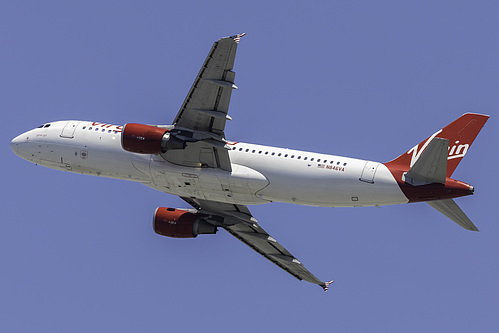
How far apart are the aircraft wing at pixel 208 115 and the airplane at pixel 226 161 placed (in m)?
0.06

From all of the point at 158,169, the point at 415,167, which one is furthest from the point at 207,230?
the point at 415,167

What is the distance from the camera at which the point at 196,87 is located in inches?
2152

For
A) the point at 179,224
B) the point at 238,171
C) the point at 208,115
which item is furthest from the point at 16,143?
the point at 238,171

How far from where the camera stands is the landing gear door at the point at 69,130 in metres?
61.1

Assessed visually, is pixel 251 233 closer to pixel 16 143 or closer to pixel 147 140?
pixel 147 140

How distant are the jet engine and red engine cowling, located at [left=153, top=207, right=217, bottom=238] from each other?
27.3ft

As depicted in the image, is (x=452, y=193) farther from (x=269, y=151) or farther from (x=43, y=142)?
(x=43, y=142)

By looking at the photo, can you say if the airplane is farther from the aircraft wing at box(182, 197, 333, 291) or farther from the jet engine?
the aircraft wing at box(182, 197, 333, 291)

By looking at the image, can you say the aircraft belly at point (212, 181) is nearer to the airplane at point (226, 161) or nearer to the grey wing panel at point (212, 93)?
the airplane at point (226, 161)

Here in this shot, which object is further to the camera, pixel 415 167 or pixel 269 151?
pixel 269 151

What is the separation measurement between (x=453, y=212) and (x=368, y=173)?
538 centimetres

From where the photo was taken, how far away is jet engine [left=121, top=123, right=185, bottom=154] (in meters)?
56.3

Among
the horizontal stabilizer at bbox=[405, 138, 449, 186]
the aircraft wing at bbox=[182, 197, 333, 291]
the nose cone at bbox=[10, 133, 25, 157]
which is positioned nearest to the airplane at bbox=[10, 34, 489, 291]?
the horizontal stabilizer at bbox=[405, 138, 449, 186]

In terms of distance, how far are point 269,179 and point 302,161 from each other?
227cm
